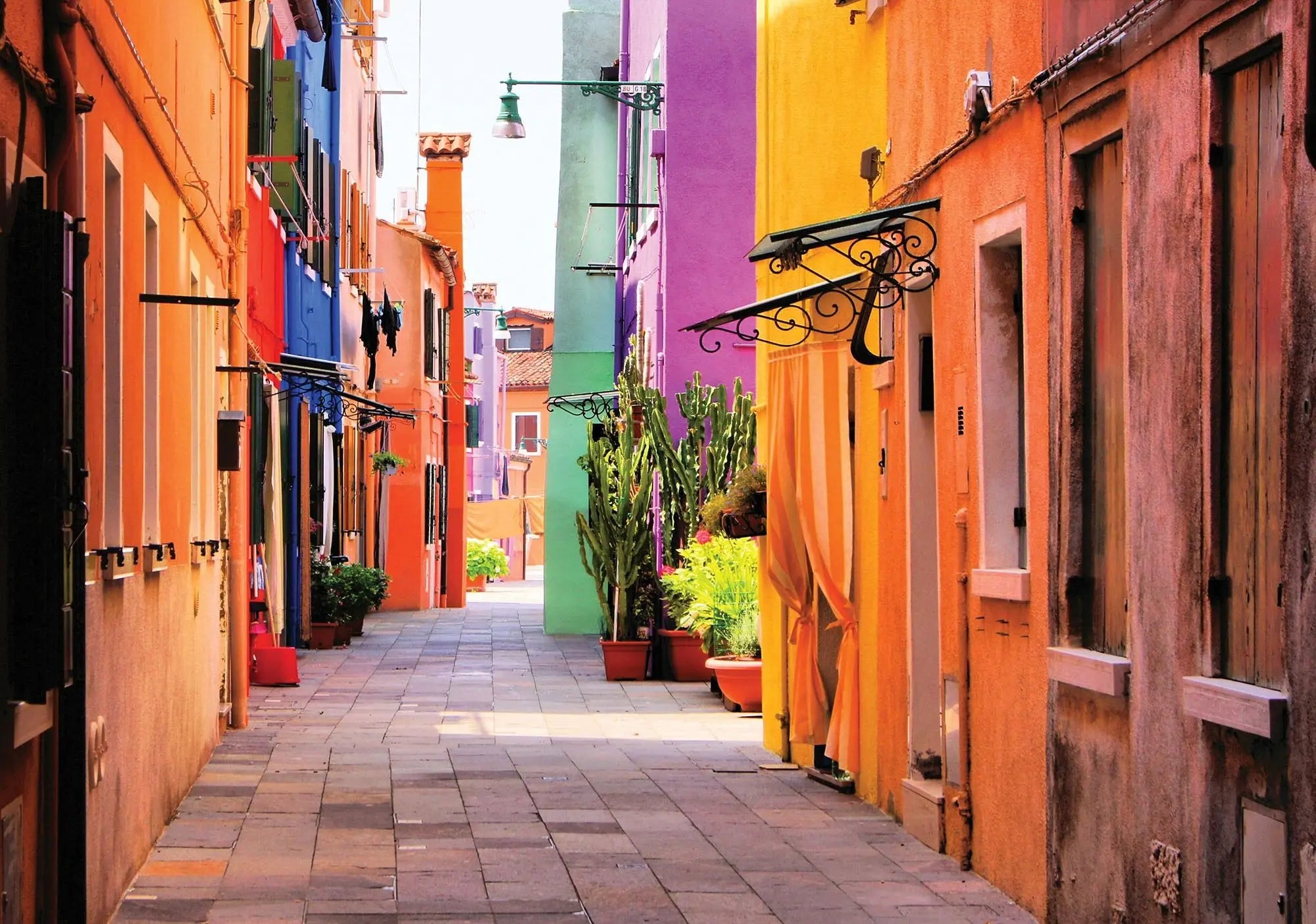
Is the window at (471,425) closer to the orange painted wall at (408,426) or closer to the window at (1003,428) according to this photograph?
the orange painted wall at (408,426)

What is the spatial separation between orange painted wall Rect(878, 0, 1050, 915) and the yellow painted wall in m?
0.70

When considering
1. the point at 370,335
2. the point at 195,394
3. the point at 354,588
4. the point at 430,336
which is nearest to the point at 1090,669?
the point at 195,394

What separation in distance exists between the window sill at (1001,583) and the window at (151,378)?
3920 mm

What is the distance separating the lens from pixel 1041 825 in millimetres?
8062

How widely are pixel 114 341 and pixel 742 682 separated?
10030mm

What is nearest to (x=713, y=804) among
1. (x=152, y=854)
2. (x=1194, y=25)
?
(x=152, y=854)

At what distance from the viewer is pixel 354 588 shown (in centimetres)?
2591

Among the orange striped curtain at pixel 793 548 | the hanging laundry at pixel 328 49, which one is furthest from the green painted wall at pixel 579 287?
the orange striped curtain at pixel 793 548

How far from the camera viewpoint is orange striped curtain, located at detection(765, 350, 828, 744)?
41.1 ft

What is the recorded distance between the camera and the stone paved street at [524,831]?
827 centimetres

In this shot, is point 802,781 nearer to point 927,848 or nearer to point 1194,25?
point 927,848

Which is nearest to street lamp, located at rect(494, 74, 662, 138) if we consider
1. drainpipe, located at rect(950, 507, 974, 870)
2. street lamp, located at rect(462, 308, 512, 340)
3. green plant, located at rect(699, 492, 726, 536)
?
green plant, located at rect(699, 492, 726, 536)

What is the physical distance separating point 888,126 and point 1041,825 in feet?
15.4

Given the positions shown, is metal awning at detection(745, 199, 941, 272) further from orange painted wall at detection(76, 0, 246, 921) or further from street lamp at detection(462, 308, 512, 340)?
street lamp at detection(462, 308, 512, 340)
